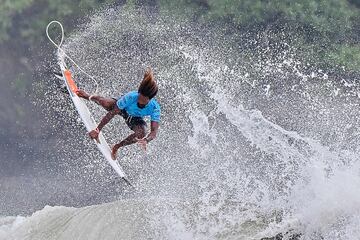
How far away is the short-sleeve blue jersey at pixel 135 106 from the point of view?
773 cm

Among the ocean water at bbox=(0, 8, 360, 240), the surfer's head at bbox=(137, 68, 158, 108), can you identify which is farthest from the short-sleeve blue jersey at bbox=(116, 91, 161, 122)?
the ocean water at bbox=(0, 8, 360, 240)

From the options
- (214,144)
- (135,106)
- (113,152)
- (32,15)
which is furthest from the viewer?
(32,15)

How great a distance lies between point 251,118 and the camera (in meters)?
7.94

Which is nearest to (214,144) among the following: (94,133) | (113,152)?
(113,152)

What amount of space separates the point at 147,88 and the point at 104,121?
1152mm

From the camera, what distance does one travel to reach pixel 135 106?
25.5 ft

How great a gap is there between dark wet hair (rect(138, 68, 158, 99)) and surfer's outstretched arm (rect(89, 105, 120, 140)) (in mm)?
764

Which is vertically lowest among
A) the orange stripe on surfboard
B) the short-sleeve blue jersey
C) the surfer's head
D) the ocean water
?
the ocean water

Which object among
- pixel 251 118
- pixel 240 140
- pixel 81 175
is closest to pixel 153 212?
pixel 251 118

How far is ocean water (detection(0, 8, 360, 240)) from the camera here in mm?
6968

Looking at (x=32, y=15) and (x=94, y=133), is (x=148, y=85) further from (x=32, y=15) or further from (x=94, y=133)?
(x=32, y=15)

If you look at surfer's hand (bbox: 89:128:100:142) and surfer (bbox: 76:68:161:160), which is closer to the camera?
surfer (bbox: 76:68:161:160)

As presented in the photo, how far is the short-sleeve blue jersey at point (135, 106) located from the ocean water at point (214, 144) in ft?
2.84

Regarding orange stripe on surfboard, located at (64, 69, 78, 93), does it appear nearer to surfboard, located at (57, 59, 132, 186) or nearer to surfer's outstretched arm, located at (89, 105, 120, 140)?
surfboard, located at (57, 59, 132, 186)
